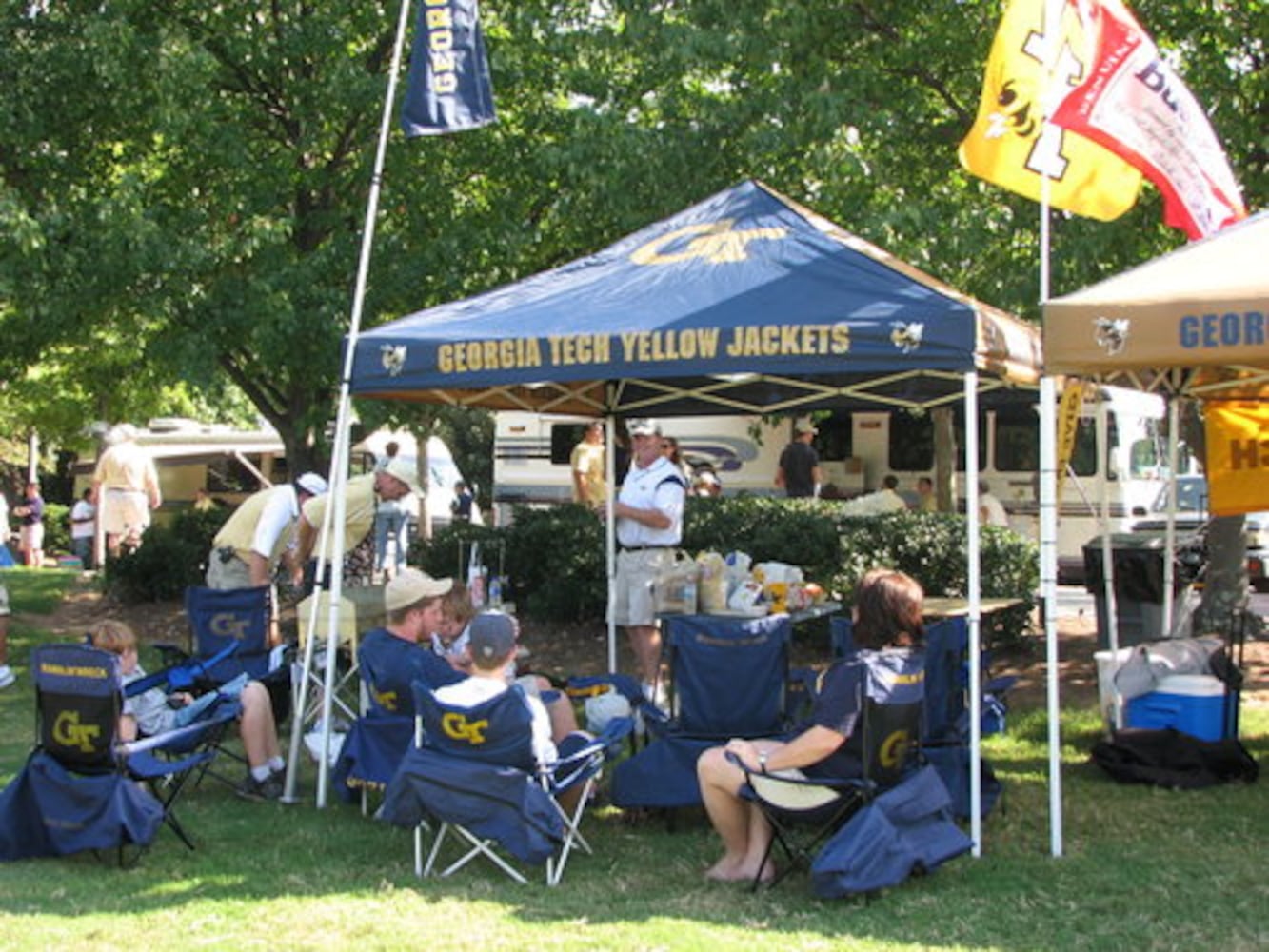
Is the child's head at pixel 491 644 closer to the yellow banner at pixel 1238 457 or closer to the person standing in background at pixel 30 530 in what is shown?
the yellow banner at pixel 1238 457

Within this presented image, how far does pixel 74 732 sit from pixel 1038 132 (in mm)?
4435

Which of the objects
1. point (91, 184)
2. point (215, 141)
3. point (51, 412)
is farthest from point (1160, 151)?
point (51, 412)

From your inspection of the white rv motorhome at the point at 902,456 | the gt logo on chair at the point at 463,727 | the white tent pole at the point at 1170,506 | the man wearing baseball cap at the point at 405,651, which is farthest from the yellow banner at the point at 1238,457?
the white rv motorhome at the point at 902,456

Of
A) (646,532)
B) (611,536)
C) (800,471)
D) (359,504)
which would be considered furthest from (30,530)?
(646,532)

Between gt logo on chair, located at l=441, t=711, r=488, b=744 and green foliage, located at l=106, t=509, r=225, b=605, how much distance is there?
26.5 ft

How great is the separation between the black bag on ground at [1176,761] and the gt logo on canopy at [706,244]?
290cm

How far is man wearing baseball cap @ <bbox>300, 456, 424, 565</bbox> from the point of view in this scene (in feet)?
A: 26.8

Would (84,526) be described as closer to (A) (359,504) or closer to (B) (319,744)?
(A) (359,504)

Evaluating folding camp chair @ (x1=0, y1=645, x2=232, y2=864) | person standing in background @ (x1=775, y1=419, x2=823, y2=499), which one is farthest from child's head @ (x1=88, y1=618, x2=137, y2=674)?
person standing in background @ (x1=775, y1=419, x2=823, y2=499)

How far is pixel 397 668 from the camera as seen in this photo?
599 cm

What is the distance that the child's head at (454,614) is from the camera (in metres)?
6.38

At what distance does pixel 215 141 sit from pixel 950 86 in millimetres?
5398

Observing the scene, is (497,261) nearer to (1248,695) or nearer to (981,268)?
(981,268)

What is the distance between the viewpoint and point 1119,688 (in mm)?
6898
